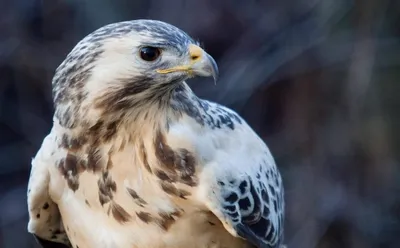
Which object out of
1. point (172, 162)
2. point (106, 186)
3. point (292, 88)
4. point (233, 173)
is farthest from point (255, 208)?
point (292, 88)

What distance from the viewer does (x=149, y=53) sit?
2.75 metres


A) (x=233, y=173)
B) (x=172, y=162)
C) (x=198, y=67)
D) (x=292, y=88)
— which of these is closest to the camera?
(x=198, y=67)

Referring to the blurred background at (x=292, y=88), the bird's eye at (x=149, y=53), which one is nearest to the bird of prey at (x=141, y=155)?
the bird's eye at (x=149, y=53)

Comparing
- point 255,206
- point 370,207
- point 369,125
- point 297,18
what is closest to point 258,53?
point 297,18

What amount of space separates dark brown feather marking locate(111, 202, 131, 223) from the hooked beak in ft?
1.64

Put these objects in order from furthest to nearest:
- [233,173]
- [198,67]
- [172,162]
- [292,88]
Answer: [292,88] < [233,173] < [172,162] < [198,67]

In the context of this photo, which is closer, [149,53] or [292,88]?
[149,53]

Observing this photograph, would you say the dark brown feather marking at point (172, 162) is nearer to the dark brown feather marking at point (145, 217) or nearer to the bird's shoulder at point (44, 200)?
the dark brown feather marking at point (145, 217)

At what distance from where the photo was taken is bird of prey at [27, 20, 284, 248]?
2770mm

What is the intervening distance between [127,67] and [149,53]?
8 cm

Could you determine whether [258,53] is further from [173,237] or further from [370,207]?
[173,237]

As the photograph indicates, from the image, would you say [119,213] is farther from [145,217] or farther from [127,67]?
[127,67]

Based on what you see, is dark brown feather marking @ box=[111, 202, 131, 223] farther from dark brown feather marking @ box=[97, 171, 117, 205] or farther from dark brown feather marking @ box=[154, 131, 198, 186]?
dark brown feather marking @ box=[154, 131, 198, 186]

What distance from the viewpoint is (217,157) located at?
301 centimetres
